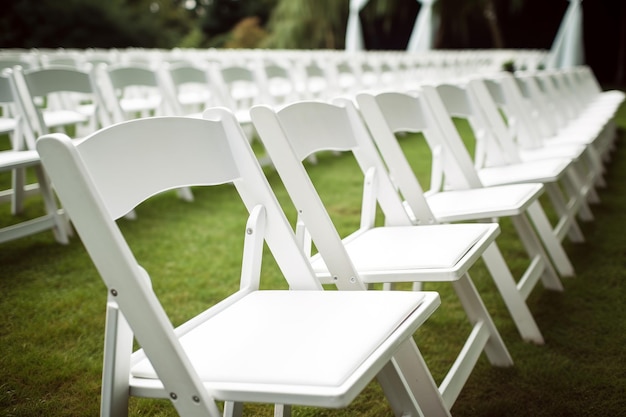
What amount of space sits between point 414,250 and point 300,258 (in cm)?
42

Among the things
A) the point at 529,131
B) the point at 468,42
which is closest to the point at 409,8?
the point at 468,42

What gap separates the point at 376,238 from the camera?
2.04m

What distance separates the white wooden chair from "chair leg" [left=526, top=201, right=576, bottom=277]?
2.24 ft

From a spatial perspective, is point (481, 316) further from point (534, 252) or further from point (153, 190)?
point (153, 190)

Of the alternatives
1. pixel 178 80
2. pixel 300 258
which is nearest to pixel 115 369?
pixel 300 258

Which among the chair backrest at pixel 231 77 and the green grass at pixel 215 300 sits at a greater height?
the chair backrest at pixel 231 77

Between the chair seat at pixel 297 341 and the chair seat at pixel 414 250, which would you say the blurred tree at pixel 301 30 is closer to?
the chair seat at pixel 414 250

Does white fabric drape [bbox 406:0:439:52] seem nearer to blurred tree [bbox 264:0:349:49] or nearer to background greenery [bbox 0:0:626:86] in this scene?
background greenery [bbox 0:0:626:86]

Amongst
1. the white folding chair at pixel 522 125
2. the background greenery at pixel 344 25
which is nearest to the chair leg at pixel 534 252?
the white folding chair at pixel 522 125

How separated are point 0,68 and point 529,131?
358cm

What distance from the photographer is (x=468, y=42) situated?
22.2 meters

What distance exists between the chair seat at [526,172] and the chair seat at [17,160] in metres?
2.12

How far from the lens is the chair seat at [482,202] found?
2.21m

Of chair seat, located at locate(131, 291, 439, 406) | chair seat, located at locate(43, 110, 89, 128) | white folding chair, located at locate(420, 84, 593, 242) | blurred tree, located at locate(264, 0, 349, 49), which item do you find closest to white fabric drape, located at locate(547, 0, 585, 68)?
blurred tree, located at locate(264, 0, 349, 49)
